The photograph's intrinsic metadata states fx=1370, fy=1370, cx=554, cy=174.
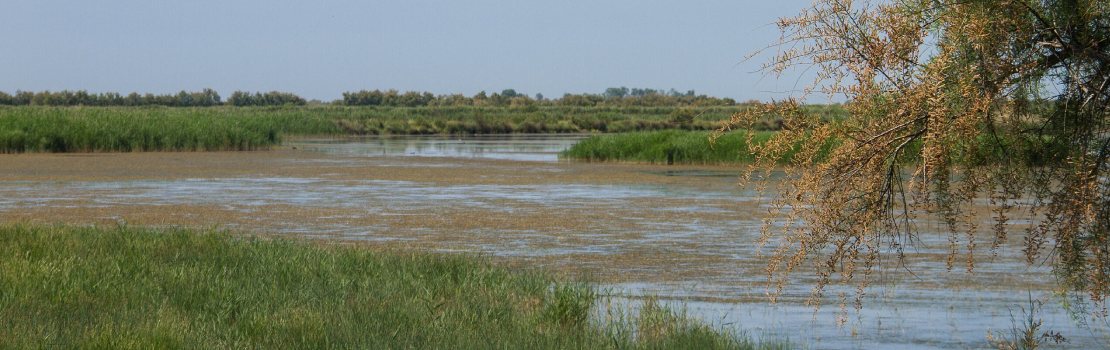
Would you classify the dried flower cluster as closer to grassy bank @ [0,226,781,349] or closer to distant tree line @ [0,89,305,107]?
grassy bank @ [0,226,781,349]

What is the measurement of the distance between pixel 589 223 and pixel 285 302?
8.63 metres

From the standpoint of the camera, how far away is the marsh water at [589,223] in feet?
31.4

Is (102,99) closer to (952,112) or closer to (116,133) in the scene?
(116,133)

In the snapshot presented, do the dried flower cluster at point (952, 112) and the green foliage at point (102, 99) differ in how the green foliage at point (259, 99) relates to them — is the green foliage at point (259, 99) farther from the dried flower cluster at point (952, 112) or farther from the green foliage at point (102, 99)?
the dried flower cluster at point (952, 112)

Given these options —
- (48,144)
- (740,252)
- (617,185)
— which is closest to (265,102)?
(48,144)

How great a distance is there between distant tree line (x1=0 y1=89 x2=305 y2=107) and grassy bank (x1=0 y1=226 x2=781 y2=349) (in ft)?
303

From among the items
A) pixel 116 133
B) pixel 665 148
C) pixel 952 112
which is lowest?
pixel 116 133

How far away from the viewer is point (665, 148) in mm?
34531

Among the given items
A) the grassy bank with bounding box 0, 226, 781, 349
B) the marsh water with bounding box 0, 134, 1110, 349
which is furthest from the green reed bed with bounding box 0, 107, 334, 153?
the grassy bank with bounding box 0, 226, 781, 349

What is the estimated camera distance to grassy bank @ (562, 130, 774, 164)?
33469 mm

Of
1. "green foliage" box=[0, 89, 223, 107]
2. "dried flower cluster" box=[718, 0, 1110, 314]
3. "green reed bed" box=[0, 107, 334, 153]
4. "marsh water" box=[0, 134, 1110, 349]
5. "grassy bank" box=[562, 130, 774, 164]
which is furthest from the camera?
"green foliage" box=[0, 89, 223, 107]

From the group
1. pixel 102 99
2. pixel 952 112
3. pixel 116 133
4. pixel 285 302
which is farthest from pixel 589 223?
pixel 102 99

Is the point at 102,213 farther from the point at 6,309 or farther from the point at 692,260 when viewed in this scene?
the point at 6,309

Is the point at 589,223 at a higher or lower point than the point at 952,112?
lower
